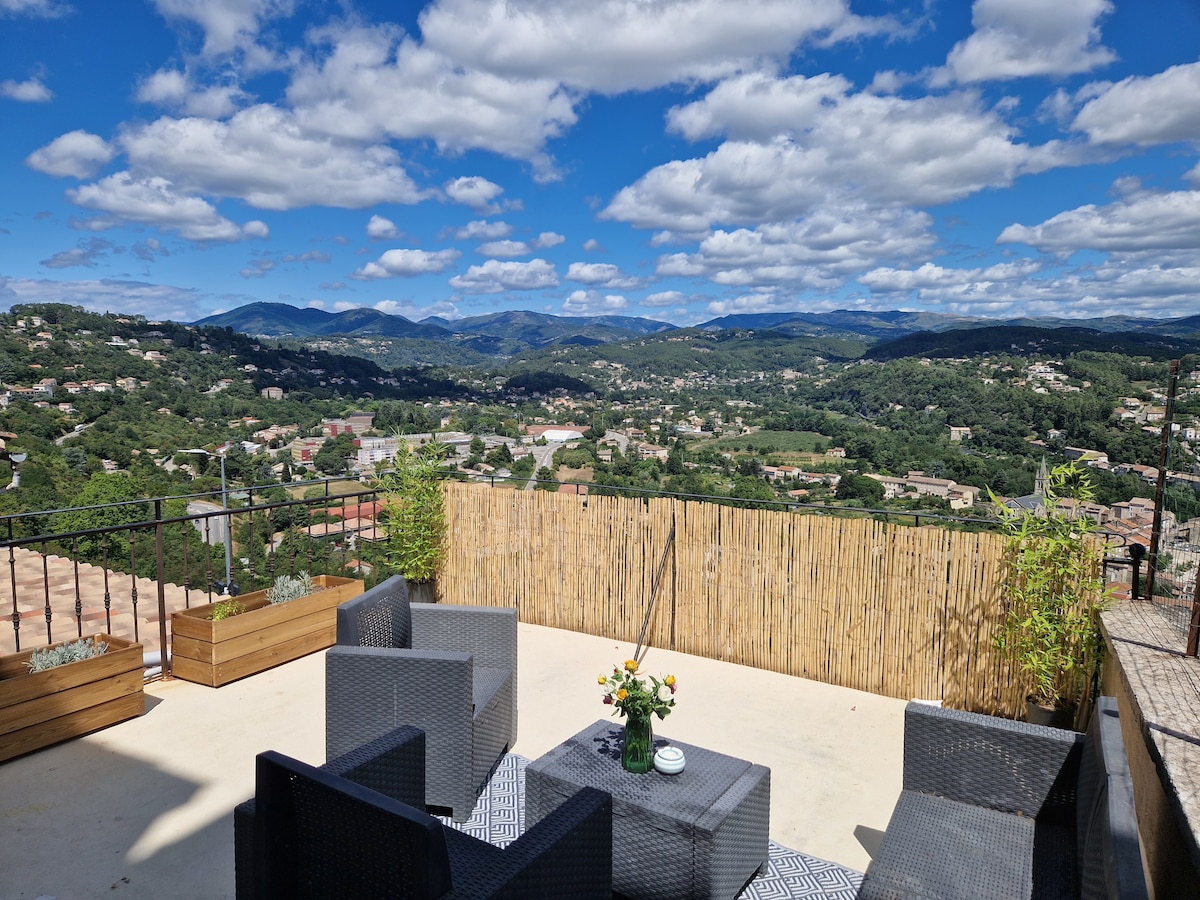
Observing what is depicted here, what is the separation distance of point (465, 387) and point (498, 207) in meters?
11.7

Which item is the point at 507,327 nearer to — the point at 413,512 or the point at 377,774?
the point at 413,512

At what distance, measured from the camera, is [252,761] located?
3426 mm

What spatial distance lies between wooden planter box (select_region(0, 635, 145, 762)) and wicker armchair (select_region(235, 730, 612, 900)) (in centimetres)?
237

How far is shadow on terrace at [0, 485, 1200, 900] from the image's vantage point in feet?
8.70

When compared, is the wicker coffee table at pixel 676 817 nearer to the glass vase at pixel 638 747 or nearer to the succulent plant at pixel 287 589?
the glass vase at pixel 638 747

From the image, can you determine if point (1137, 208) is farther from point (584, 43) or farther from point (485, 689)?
point (485, 689)

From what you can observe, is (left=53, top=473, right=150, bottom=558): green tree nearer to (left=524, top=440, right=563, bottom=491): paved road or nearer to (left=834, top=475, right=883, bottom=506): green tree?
(left=524, top=440, right=563, bottom=491): paved road

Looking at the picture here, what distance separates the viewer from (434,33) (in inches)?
347

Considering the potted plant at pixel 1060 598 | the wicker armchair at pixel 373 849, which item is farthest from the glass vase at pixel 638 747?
the potted plant at pixel 1060 598

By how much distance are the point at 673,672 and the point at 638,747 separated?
Result: 2337mm

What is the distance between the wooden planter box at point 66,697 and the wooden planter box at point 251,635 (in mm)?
436

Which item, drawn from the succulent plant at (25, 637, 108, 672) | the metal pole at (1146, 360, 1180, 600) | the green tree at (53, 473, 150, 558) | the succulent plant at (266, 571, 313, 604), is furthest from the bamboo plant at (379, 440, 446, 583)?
the green tree at (53, 473, 150, 558)

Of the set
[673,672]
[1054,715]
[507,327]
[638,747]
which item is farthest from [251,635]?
[507,327]

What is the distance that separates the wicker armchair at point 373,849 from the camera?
146 centimetres
